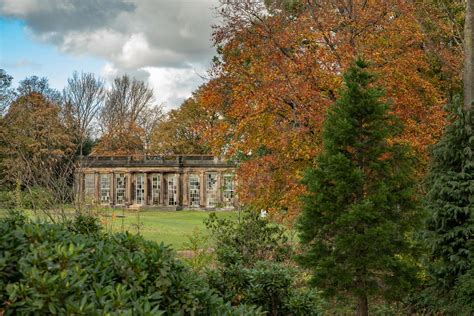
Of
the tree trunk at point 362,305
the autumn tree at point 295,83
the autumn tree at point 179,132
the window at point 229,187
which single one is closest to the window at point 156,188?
the autumn tree at point 179,132

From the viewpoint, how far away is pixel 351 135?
8734 millimetres

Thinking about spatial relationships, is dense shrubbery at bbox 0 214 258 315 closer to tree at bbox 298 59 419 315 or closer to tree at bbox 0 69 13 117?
tree at bbox 298 59 419 315

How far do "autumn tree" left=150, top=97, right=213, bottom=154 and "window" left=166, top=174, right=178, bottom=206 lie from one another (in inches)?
98.5

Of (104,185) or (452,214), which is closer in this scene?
(452,214)

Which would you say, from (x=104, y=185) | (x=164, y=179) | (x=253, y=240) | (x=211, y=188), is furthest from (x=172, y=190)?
(x=253, y=240)

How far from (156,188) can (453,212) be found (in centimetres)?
4650

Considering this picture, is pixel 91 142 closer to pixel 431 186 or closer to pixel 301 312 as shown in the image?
pixel 431 186

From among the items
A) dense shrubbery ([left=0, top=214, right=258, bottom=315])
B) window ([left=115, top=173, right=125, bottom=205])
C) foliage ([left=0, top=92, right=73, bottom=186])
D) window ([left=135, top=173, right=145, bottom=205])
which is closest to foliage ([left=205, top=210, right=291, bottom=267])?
dense shrubbery ([left=0, top=214, right=258, bottom=315])

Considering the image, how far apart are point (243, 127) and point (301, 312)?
8046 millimetres

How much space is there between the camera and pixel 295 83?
43.4ft

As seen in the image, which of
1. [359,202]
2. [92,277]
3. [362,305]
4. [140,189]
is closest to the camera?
[92,277]

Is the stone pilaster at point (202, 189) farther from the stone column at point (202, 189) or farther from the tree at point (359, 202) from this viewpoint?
the tree at point (359, 202)

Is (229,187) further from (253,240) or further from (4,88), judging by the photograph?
(253,240)

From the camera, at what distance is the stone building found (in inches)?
2101
